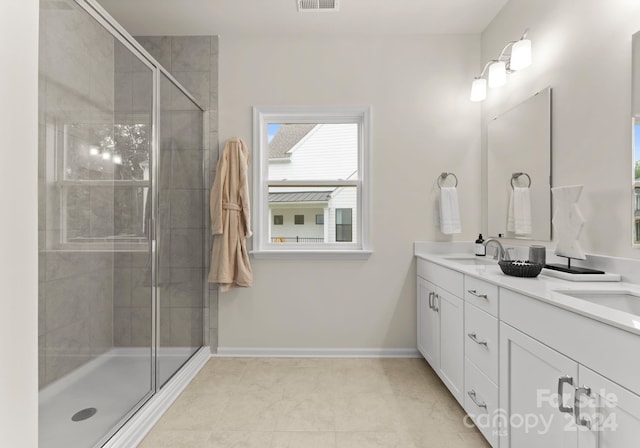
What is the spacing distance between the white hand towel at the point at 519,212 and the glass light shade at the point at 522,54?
2.37ft

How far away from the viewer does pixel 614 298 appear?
1292 mm

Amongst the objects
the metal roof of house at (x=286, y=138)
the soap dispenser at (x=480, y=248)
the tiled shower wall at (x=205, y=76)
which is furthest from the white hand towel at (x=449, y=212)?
the tiled shower wall at (x=205, y=76)

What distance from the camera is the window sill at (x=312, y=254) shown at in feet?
8.98

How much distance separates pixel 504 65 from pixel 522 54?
0.80 ft

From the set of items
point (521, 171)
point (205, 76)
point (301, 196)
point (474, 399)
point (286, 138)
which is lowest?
point (474, 399)

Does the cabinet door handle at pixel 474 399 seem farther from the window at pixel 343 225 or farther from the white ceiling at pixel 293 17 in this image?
the white ceiling at pixel 293 17

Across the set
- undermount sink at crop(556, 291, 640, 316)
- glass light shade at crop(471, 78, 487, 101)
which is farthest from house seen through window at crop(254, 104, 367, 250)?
undermount sink at crop(556, 291, 640, 316)

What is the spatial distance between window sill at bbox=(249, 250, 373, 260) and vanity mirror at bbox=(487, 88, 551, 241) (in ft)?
3.22

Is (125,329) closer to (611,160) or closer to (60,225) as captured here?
(60,225)

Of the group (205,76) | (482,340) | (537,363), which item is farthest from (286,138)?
(537,363)

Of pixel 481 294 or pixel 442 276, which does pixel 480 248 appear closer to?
pixel 442 276

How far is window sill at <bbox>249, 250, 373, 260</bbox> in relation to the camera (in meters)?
2.74

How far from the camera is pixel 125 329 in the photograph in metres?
1.83

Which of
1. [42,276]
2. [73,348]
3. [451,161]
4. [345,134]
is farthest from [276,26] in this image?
[73,348]
